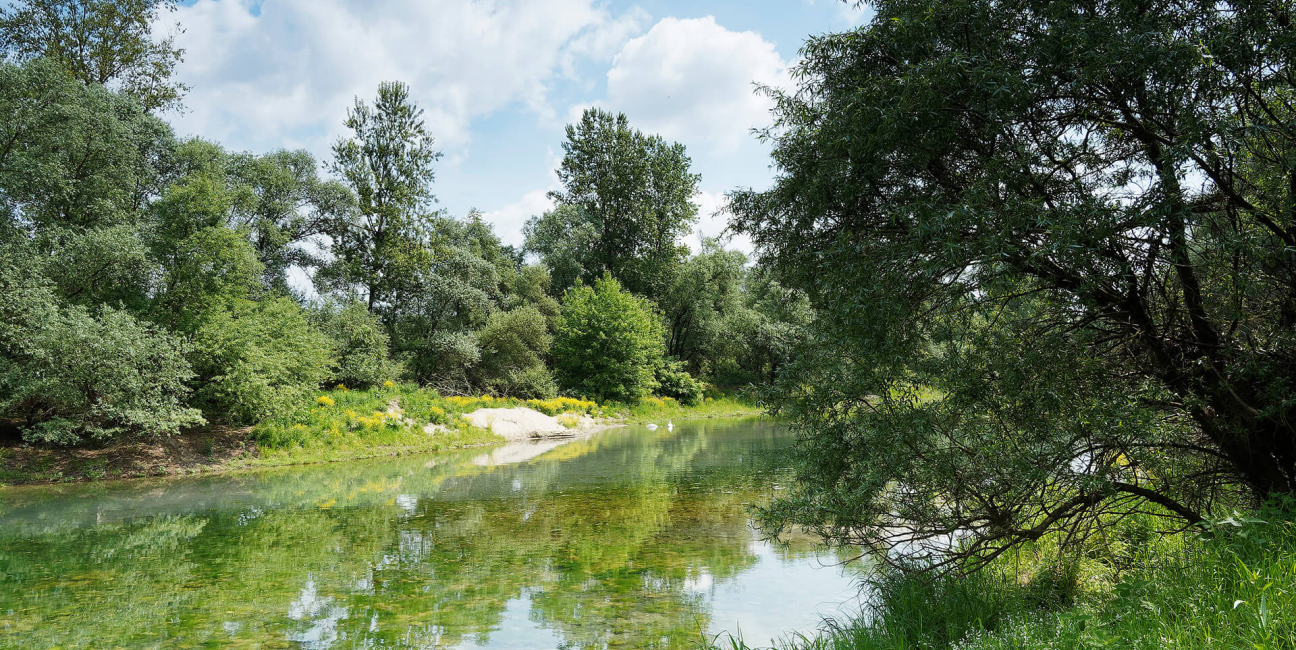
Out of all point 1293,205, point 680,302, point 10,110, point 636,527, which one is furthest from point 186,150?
point 680,302

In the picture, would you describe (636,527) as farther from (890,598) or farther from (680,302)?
(680,302)

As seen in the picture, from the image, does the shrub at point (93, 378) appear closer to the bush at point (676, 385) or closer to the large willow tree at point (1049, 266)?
the large willow tree at point (1049, 266)

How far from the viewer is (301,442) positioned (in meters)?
20.3

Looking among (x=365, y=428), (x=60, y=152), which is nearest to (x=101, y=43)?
(x=60, y=152)

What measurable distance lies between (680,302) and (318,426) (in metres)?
30.4

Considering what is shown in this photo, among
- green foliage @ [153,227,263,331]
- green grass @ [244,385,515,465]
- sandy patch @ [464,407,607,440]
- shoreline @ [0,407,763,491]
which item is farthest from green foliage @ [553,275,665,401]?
green foliage @ [153,227,263,331]

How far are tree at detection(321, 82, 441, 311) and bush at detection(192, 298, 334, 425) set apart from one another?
12.1m

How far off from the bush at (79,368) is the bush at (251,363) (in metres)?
1.63

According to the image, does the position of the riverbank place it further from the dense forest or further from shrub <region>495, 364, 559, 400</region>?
the dense forest

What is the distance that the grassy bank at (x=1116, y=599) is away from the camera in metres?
3.74

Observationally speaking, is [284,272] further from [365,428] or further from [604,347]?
[604,347]

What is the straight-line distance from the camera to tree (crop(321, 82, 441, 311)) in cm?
3294

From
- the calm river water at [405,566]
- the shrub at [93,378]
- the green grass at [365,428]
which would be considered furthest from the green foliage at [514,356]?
the shrub at [93,378]

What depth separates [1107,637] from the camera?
4.04 metres
